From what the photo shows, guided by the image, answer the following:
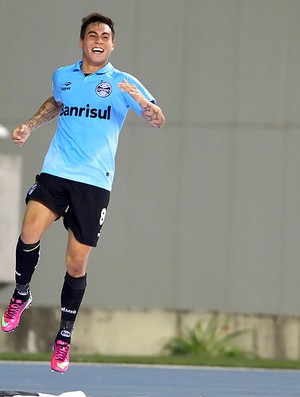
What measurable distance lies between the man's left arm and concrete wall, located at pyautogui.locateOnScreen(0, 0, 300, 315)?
774 centimetres

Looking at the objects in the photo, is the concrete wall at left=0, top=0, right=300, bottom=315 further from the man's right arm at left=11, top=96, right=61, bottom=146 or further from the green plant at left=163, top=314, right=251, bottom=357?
the man's right arm at left=11, top=96, right=61, bottom=146

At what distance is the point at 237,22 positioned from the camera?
56.0 feet

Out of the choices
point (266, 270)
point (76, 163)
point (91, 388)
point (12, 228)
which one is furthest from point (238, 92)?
point (76, 163)

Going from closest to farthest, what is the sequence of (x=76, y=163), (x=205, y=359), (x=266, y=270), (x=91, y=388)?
1. (x=76, y=163)
2. (x=91, y=388)
3. (x=205, y=359)
4. (x=266, y=270)

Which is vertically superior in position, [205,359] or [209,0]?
[209,0]

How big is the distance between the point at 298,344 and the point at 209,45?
13.5 feet

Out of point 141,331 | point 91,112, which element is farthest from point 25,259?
point 141,331

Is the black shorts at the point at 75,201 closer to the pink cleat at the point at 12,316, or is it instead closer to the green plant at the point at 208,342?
the pink cleat at the point at 12,316

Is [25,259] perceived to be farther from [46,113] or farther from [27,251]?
[46,113]

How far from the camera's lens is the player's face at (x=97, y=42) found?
9273 millimetres

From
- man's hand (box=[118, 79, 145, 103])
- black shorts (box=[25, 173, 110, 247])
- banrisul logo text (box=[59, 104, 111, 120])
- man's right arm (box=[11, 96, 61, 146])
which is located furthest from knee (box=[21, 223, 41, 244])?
man's hand (box=[118, 79, 145, 103])

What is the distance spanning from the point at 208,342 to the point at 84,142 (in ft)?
25.0

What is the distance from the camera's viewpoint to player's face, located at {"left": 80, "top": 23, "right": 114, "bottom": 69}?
30.4ft

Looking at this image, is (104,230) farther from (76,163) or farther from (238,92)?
(76,163)
